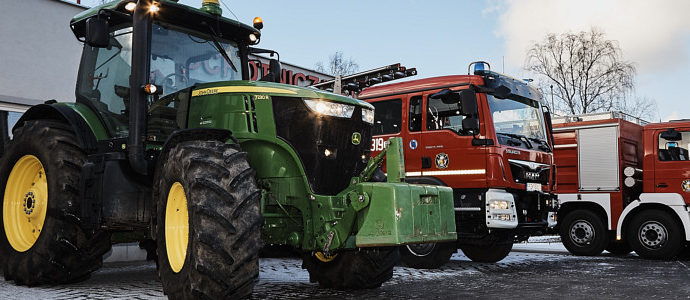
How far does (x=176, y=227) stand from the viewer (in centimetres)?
529

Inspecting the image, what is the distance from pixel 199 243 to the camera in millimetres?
4711

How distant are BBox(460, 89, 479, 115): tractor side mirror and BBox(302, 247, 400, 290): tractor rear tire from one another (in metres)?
2.94

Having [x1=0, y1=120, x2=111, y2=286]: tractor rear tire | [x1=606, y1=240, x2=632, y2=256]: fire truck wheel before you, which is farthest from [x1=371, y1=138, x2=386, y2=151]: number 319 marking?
[x1=606, y1=240, x2=632, y2=256]: fire truck wheel

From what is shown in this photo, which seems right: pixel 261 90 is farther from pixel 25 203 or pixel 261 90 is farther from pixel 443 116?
pixel 443 116

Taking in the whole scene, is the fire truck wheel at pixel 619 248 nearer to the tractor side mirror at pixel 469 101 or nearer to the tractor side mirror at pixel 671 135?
the tractor side mirror at pixel 671 135

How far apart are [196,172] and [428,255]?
544cm

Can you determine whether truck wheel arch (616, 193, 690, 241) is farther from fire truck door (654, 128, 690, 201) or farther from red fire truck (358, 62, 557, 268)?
red fire truck (358, 62, 557, 268)

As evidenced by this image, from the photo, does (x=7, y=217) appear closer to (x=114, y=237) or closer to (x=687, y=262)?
(x=114, y=237)

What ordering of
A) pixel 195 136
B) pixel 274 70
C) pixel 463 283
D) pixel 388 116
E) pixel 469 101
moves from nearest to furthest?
pixel 195 136
pixel 274 70
pixel 463 283
pixel 469 101
pixel 388 116

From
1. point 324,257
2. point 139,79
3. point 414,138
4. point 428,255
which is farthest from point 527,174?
point 139,79

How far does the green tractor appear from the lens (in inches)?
192

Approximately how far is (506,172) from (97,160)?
18.1 ft

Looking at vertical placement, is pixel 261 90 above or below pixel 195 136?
above

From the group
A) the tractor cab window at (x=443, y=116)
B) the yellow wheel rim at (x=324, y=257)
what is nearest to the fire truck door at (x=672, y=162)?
the tractor cab window at (x=443, y=116)
